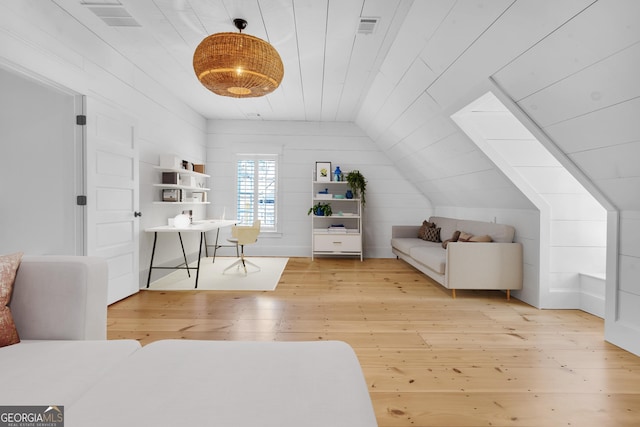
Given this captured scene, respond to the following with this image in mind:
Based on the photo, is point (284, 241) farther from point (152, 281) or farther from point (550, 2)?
point (550, 2)

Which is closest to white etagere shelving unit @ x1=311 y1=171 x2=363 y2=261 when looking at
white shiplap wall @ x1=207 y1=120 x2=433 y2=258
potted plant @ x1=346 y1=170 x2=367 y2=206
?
potted plant @ x1=346 y1=170 x2=367 y2=206

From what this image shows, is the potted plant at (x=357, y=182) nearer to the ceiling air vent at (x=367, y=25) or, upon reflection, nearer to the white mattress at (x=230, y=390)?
the ceiling air vent at (x=367, y=25)

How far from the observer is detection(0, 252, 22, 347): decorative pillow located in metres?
1.20

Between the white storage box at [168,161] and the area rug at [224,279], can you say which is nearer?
the area rug at [224,279]

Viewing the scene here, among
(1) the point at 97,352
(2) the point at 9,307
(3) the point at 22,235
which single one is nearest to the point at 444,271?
(1) the point at 97,352

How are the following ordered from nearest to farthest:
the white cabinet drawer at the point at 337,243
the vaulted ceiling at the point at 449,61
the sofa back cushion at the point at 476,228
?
the vaulted ceiling at the point at 449,61
the sofa back cushion at the point at 476,228
the white cabinet drawer at the point at 337,243

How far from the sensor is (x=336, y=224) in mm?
6215

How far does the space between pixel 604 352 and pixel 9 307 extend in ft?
11.4

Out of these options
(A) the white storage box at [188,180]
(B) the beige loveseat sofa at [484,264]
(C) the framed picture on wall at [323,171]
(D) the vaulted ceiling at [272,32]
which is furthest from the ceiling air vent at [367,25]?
(A) the white storage box at [188,180]

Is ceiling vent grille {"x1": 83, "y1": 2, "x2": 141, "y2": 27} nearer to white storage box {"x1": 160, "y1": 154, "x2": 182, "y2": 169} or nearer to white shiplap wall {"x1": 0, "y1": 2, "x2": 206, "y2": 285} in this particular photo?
white shiplap wall {"x1": 0, "y1": 2, "x2": 206, "y2": 285}

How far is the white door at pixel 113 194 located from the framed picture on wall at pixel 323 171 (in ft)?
10.5

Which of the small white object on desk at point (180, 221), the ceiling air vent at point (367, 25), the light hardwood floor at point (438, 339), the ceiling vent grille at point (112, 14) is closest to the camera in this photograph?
the light hardwood floor at point (438, 339)

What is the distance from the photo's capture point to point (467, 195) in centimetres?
447

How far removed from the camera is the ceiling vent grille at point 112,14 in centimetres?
260
